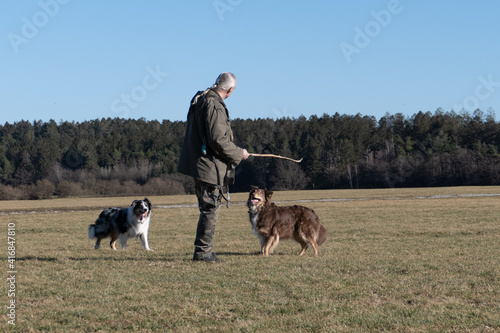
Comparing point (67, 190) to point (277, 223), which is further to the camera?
point (67, 190)

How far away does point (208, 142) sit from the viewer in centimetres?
782

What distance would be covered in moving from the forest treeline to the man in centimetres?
6997

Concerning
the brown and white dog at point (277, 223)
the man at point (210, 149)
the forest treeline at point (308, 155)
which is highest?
the forest treeline at point (308, 155)

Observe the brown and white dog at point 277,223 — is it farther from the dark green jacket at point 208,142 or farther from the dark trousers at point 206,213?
the dark green jacket at point 208,142

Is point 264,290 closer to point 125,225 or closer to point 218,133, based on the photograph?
point 218,133

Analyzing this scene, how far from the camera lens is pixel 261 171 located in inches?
3873

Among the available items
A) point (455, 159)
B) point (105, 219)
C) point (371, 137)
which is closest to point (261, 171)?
point (371, 137)

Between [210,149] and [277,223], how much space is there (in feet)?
8.65

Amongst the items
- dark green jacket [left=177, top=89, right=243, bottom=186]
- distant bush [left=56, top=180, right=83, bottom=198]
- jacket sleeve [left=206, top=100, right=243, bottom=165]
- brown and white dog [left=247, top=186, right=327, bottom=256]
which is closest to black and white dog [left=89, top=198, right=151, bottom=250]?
brown and white dog [left=247, top=186, right=327, bottom=256]

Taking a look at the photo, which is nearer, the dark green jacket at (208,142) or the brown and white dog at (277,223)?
the dark green jacket at (208,142)

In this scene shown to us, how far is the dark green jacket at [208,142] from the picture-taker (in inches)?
305

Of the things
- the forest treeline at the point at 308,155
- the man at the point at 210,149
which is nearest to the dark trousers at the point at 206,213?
the man at the point at 210,149

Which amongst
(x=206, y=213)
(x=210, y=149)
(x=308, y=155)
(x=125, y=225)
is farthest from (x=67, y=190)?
(x=210, y=149)

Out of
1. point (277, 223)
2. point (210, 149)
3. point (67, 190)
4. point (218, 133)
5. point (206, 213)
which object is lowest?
point (277, 223)
